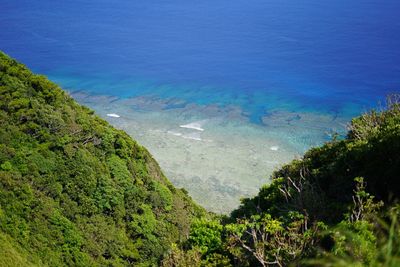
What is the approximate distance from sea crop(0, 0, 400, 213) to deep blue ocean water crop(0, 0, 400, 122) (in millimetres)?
312

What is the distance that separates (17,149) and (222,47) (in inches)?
3012

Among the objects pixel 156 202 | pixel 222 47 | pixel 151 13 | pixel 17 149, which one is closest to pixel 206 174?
pixel 156 202

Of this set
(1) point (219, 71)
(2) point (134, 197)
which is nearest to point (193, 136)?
(2) point (134, 197)

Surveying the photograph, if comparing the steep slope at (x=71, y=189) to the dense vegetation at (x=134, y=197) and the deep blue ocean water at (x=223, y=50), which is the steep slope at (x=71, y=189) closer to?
the dense vegetation at (x=134, y=197)

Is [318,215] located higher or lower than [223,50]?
lower

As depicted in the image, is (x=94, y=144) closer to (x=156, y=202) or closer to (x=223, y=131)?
(x=156, y=202)

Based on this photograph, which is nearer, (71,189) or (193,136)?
(71,189)

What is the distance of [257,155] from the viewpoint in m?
48.7

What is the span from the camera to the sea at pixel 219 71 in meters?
49.6

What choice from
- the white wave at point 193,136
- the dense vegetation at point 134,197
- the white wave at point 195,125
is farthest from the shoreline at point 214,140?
the dense vegetation at point 134,197

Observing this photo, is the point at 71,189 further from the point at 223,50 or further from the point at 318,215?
the point at 223,50

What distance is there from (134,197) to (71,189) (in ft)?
14.4

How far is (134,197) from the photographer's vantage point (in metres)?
26.2

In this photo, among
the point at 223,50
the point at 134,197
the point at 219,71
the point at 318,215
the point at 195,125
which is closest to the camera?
the point at 318,215
